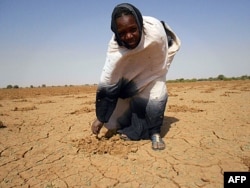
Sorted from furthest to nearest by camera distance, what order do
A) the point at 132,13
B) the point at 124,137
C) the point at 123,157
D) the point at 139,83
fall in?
the point at 124,137 → the point at 139,83 → the point at 123,157 → the point at 132,13

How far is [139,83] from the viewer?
280 cm

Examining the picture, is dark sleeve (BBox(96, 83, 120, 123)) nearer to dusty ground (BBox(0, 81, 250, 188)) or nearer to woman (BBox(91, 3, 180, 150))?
woman (BBox(91, 3, 180, 150))

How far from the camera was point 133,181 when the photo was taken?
79.5 inches

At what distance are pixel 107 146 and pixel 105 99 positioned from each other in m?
0.52

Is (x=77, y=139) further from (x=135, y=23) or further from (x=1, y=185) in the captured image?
(x=135, y=23)

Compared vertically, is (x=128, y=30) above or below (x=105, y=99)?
above

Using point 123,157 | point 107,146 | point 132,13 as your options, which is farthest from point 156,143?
point 132,13

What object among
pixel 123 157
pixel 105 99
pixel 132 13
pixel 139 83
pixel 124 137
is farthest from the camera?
→ pixel 124 137

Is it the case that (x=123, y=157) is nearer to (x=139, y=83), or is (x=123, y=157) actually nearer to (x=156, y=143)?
(x=156, y=143)

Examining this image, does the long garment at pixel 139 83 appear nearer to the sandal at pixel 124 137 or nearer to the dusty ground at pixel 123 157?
the sandal at pixel 124 137

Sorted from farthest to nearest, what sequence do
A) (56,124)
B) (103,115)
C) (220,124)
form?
(56,124) < (220,124) < (103,115)

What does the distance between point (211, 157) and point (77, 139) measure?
5.33 feet

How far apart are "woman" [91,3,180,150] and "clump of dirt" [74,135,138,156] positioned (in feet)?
0.48

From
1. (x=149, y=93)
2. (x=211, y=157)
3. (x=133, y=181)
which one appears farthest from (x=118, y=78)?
(x=211, y=157)
